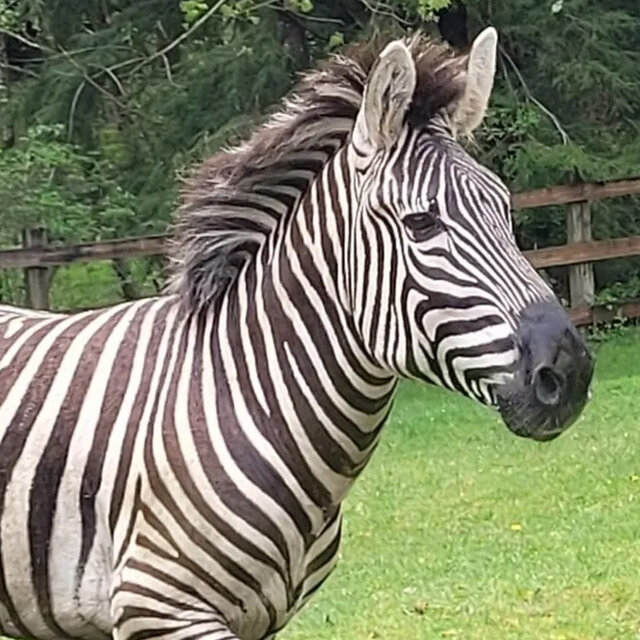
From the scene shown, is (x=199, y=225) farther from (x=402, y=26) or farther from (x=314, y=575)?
(x=402, y=26)

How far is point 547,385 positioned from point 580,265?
34.5ft

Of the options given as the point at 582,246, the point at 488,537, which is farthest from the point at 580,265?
the point at 488,537

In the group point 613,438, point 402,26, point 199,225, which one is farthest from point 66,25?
point 199,225

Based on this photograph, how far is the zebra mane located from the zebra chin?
2.34 ft

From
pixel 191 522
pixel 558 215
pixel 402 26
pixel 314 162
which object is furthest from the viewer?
pixel 558 215

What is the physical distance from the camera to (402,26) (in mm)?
14367

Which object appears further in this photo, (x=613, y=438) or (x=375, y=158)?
(x=613, y=438)

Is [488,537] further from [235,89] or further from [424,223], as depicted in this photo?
[235,89]

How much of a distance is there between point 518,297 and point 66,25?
13.7 metres

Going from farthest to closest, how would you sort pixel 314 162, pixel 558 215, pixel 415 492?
pixel 558 215 → pixel 415 492 → pixel 314 162

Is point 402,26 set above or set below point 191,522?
above

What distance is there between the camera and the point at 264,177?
352 centimetres

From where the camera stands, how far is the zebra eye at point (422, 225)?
10.4 ft

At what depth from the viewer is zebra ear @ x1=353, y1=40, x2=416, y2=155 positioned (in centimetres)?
319
